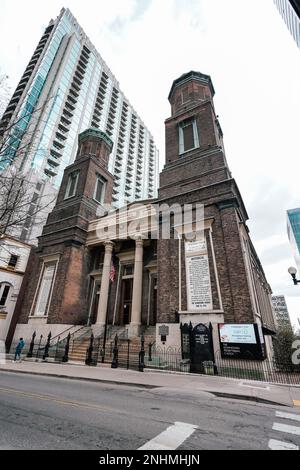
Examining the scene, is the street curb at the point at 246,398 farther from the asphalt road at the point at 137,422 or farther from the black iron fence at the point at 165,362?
the black iron fence at the point at 165,362

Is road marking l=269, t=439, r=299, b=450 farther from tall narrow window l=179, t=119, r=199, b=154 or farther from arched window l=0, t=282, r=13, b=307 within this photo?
arched window l=0, t=282, r=13, b=307

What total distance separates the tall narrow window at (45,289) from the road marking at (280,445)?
20.5m

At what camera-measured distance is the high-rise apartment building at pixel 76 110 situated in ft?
176

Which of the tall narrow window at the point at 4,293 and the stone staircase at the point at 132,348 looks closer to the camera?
the stone staircase at the point at 132,348

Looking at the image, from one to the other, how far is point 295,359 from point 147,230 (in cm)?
1499

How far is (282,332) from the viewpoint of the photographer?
21.9 meters

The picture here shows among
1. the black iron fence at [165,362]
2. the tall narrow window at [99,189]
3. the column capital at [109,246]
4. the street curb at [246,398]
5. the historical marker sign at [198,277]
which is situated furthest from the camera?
the tall narrow window at [99,189]

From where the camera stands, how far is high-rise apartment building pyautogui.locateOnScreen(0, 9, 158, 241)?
53.6m

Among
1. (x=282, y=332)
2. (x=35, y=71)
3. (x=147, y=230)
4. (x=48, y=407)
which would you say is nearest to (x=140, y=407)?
(x=48, y=407)

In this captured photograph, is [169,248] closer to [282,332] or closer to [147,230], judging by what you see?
[147,230]

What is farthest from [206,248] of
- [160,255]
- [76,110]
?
[76,110]

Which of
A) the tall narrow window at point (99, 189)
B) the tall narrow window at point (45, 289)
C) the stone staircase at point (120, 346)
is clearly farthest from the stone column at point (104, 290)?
the tall narrow window at point (99, 189)

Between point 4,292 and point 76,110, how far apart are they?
180 ft

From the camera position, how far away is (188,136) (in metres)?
22.1
